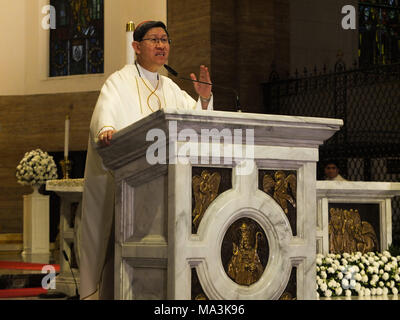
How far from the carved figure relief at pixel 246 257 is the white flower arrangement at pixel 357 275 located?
1.48 metres

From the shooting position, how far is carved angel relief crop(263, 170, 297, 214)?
342 centimetres

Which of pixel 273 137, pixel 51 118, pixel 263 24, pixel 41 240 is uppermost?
pixel 263 24

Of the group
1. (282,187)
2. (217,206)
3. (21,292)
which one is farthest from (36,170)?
(217,206)

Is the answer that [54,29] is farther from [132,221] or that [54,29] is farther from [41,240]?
[132,221]

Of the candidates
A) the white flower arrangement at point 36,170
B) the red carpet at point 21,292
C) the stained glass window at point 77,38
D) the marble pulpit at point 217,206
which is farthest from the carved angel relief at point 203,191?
the stained glass window at point 77,38

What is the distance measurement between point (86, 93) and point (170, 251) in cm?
1144

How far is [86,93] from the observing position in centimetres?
1434

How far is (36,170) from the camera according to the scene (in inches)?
494

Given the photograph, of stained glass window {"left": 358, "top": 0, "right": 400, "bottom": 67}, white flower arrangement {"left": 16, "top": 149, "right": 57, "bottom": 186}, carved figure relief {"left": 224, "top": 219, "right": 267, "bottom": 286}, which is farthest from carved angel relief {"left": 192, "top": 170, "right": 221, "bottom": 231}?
stained glass window {"left": 358, "top": 0, "right": 400, "bottom": 67}

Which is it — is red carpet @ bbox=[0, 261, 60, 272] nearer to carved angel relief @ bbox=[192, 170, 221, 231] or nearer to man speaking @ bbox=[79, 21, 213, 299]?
man speaking @ bbox=[79, 21, 213, 299]

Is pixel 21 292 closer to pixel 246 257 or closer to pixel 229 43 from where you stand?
pixel 246 257

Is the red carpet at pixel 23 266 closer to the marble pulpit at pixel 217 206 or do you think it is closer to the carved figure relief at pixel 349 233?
the carved figure relief at pixel 349 233

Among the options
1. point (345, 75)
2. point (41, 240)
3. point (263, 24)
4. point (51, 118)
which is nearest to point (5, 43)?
point (51, 118)

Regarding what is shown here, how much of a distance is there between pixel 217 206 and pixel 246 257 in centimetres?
26
